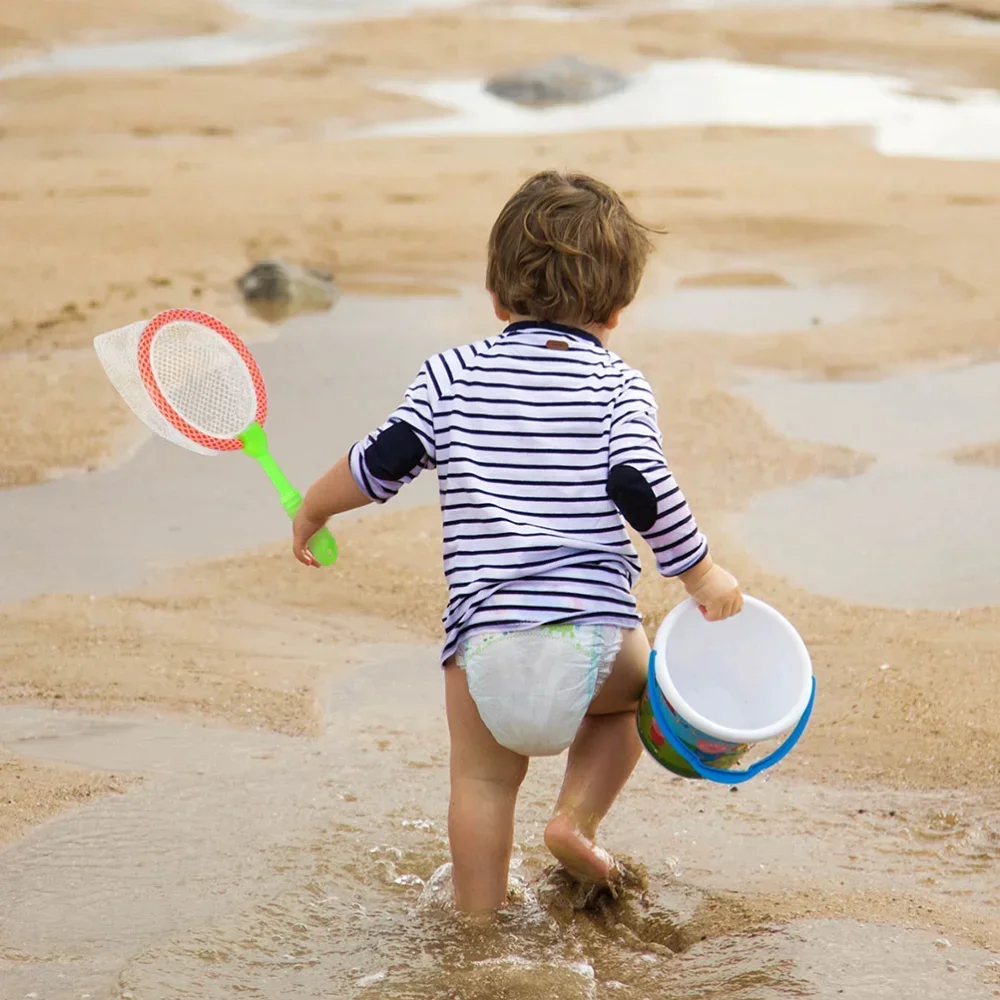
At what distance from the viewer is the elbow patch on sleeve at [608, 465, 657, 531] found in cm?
246

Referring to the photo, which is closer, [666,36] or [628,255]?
[628,255]

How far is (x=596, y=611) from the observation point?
8.25 feet

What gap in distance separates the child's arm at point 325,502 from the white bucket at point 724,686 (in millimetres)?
578

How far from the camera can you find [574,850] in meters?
2.60

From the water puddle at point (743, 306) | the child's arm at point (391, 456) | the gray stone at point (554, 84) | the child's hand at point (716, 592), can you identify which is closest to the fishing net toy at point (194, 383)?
the child's arm at point (391, 456)

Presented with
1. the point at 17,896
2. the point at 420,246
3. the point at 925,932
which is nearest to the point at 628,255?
the point at 925,932

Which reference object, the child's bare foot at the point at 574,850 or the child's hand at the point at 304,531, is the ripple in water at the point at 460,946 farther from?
the child's hand at the point at 304,531

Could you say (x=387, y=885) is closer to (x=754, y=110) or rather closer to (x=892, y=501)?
(x=892, y=501)

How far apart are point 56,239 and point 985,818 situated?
610 centimetres

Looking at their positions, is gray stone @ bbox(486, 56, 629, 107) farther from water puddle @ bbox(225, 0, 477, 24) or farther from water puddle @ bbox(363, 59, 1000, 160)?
water puddle @ bbox(225, 0, 477, 24)

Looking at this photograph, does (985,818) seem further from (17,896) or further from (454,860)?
(17,896)

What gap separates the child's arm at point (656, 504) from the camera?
2.47 metres

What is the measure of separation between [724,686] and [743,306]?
467cm

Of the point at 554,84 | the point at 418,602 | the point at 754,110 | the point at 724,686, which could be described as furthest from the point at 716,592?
the point at 554,84
